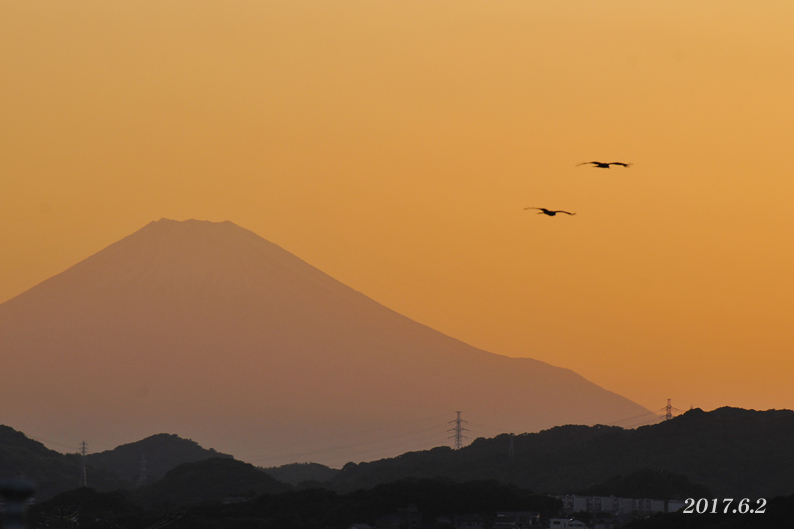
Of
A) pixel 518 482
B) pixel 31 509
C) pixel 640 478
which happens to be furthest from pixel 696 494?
pixel 31 509

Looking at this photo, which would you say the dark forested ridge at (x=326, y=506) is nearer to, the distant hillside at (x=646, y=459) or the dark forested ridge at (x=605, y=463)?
the dark forested ridge at (x=605, y=463)

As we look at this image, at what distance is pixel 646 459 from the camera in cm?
14700

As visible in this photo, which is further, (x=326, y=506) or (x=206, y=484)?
(x=206, y=484)

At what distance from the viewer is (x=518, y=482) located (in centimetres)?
14750

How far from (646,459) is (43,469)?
276ft

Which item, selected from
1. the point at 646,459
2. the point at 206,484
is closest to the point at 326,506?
the point at 206,484

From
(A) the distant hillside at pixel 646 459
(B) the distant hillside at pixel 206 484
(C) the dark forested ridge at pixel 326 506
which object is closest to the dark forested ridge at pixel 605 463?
(A) the distant hillside at pixel 646 459

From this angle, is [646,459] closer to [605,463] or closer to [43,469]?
[605,463]

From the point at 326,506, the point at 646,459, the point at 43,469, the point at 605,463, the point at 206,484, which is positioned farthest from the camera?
the point at 43,469

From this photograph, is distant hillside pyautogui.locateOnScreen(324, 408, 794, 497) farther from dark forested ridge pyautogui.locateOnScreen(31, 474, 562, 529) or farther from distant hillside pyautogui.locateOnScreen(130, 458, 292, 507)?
dark forested ridge pyautogui.locateOnScreen(31, 474, 562, 529)

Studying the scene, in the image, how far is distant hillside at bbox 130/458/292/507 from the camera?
131 meters

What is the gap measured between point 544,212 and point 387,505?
57965 millimetres

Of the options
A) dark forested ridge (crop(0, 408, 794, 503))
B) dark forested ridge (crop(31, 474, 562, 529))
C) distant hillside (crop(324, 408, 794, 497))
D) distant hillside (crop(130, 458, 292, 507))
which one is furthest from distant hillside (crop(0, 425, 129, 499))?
dark forested ridge (crop(31, 474, 562, 529))

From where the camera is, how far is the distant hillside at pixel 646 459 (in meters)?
135
